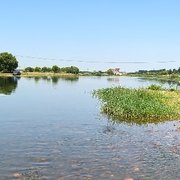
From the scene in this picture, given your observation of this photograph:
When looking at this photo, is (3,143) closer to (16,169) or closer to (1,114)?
(16,169)

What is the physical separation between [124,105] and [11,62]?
112320mm

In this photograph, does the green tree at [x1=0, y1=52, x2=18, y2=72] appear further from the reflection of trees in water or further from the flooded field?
the flooded field

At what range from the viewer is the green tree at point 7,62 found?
12019cm

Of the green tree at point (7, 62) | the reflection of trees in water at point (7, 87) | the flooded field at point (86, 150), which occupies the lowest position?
the flooded field at point (86, 150)

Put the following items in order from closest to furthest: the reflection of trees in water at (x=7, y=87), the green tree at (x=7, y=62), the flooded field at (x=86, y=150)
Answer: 1. the flooded field at (x=86, y=150)
2. the reflection of trees in water at (x=7, y=87)
3. the green tree at (x=7, y=62)

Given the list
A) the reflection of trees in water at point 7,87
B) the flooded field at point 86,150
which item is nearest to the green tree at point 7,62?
the reflection of trees in water at point 7,87

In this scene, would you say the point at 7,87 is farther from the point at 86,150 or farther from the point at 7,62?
the point at 7,62

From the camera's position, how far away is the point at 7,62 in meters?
122

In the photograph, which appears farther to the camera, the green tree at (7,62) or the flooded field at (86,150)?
the green tree at (7,62)

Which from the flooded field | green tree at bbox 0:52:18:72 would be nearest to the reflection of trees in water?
the flooded field

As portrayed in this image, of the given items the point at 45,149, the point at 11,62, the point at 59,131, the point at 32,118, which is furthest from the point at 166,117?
the point at 11,62

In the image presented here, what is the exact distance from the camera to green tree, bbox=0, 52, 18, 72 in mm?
120188

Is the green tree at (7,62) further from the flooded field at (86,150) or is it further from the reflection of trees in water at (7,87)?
the flooded field at (86,150)

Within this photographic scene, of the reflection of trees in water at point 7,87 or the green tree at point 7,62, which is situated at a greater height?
the green tree at point 7,62
